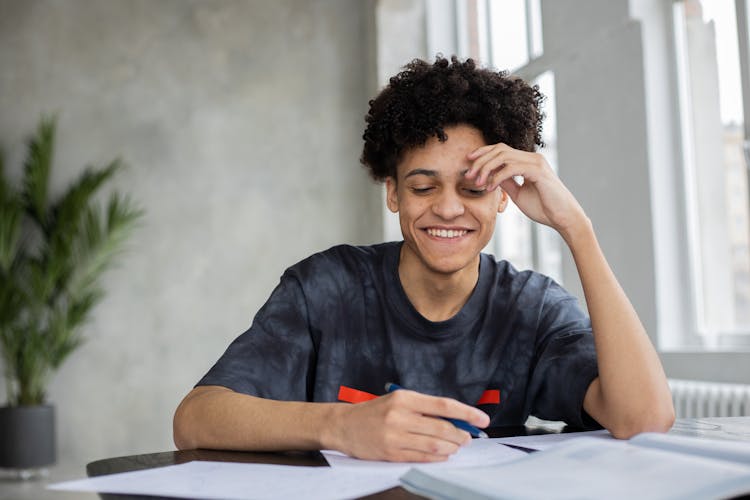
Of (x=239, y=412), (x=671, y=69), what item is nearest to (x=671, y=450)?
(x=239, y=412)

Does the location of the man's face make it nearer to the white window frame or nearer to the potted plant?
the white window frame

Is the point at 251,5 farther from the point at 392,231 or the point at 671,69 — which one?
the point at 671,69

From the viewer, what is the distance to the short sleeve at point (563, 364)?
4.77ft

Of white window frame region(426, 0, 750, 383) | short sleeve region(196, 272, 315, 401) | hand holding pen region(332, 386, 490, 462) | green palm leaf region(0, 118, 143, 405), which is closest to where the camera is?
hand holding pen region(332, 386, 490, 462)

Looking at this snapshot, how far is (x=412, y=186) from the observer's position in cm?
164

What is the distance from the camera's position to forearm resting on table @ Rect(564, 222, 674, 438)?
51.4 inches

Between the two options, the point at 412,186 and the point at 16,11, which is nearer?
the point at 412,186

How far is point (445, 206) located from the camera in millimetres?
1592

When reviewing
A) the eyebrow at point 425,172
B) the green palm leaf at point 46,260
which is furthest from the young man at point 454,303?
the green palm leaf at point 46,260

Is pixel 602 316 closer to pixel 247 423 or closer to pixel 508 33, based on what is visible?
pixel 247 423

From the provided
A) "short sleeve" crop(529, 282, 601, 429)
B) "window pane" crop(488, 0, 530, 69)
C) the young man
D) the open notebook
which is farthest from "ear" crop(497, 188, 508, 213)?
"window pane" crop(488, 0, 530, 69)

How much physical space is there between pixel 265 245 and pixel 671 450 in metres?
4.93

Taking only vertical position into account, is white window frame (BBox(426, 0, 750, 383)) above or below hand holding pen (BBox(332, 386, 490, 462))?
above

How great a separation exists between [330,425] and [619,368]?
0.53 meters
